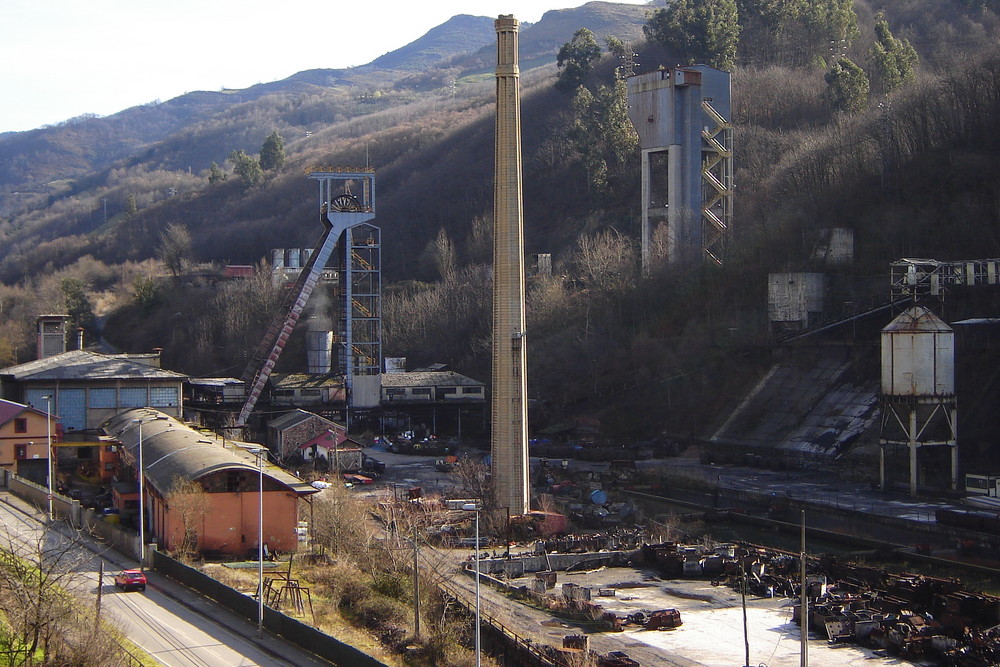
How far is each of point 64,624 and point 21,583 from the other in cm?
124

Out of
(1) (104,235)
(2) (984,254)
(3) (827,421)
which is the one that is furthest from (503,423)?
(1) (104,235)

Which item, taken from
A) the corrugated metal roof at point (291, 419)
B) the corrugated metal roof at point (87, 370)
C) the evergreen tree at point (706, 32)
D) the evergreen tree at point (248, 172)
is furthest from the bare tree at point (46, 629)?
the evergreen tree at point (248, 172)

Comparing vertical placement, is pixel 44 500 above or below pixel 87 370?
below

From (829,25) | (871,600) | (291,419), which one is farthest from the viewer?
(829,25)

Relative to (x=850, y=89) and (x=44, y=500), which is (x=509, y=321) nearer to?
(x=44, y=500)

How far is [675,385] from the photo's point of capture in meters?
51.0

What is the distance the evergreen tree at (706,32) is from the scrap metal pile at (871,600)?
167ft

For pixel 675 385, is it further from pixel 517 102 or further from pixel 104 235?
pixel 104 235

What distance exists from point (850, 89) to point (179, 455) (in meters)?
47.9

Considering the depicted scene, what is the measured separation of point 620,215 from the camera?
70.1m

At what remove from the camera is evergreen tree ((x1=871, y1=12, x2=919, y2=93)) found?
227 feet

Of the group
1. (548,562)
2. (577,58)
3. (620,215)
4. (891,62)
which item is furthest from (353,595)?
(577,58)

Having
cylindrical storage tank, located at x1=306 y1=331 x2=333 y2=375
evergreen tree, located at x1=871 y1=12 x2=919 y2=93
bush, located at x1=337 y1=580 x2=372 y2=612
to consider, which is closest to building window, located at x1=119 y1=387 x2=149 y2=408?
cylindrical storage tank, located at x1=306 y1=331 x2=333 y2=375

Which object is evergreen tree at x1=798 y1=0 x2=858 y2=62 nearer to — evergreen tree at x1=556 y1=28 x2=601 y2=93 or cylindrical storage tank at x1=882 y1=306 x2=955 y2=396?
evergreen tree at x1=556 y1=28 x2=601 y2=93
